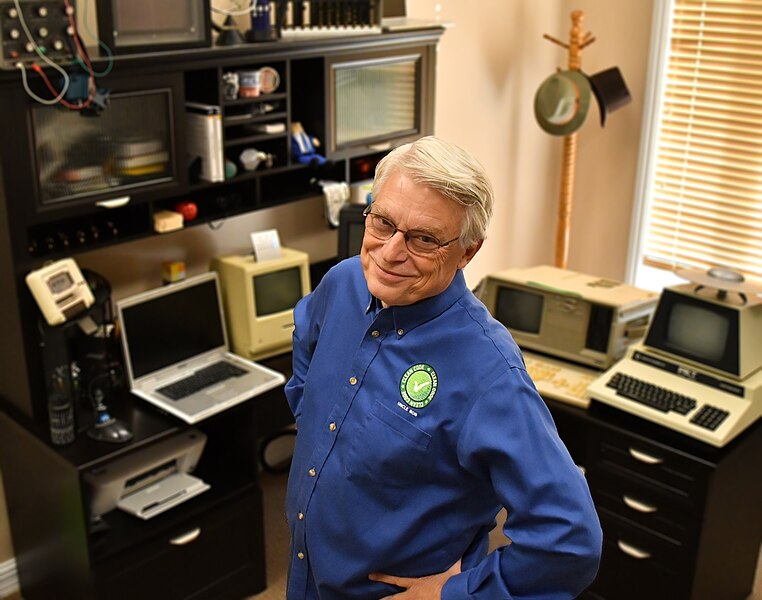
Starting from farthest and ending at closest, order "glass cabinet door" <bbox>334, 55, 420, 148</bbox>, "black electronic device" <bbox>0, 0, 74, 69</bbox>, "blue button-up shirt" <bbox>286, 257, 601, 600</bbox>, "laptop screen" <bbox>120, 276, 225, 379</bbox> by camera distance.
Answer: "glass cabinet door" <bbox>334, 55, 420, 148</bbox>, "laptop screen" <bbox>120, 276, 225, 379</bbox>, "black electronic device" <bbox>0, 0, 74, 69</bbox>, "blue button-up shirt" <bbox>286, 257, 601, 600</bbox>

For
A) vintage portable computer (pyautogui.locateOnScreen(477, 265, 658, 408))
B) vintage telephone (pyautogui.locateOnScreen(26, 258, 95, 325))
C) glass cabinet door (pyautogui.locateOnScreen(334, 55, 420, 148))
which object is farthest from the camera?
glass cabinet door (pyautogui.locateOnScreen(334, 55, 420, 148))

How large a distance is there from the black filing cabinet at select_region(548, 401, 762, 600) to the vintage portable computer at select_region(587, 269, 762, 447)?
0.06 metres

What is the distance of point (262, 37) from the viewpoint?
2.95 m

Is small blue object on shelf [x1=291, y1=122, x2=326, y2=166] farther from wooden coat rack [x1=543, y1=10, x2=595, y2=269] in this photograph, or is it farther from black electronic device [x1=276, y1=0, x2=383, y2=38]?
wooden coat rack [x1=543, y1=10, x2=595, y2=269]

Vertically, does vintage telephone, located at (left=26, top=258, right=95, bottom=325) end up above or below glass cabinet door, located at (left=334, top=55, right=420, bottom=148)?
below

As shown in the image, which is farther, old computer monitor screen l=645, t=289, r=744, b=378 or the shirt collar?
old computer monitor screen l=645, t=289, r=744, b=378

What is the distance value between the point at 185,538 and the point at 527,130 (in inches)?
107

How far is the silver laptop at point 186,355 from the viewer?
9.66 feet

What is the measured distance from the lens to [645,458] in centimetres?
286

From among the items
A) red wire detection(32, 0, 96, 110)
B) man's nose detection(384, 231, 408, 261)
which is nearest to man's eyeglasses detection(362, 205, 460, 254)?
man's nose detection(384, 231, 408, 261)

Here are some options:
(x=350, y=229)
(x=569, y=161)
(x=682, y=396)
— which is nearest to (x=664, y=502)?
(x=682, y=396)

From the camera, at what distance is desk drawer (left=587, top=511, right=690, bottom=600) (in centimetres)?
288

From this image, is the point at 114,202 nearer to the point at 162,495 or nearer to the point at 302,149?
the point at 302,149

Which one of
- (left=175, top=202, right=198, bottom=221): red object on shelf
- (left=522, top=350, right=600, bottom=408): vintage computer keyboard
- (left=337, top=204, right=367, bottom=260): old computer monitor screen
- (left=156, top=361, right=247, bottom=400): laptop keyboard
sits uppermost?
(left=175, top=202, right=198, bottom=221): red object on shelf
